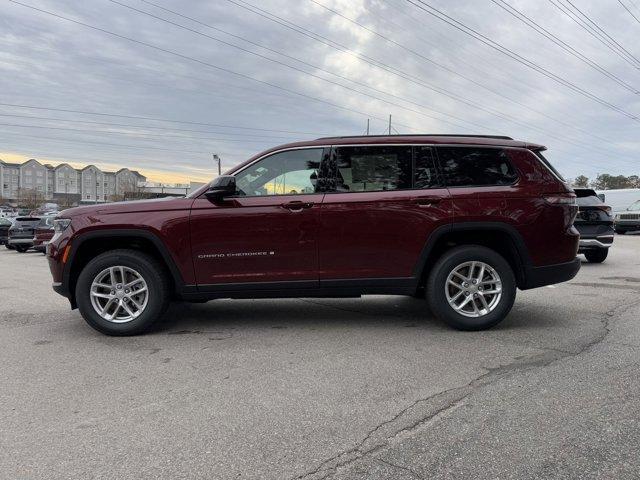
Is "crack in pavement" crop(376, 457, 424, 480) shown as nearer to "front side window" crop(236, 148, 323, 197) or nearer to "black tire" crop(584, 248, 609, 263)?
"front side window" crop(236, 148, 323, 197)

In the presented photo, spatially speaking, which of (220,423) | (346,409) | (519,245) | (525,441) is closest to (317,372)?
(346,409)

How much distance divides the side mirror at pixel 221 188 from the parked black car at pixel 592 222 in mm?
8514

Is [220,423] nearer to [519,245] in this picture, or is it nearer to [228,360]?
[228,360]

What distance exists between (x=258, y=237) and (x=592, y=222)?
8.81m

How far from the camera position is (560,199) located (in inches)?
209

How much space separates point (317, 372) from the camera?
4113mm

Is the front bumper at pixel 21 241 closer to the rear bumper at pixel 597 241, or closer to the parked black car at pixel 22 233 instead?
the parked black car at pixel 22 233

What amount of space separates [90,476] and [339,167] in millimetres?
3539

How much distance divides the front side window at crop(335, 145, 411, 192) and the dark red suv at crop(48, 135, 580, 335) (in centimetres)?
1

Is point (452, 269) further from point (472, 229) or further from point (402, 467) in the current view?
point (402, 467)

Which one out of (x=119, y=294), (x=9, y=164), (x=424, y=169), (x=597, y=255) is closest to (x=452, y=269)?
(x=424, y=169)

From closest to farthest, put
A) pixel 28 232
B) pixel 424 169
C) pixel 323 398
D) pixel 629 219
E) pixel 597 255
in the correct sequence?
1. pixel 323 398
2. pixel 424 169
3. pixel 597 255
4. pixel 28 232
5. pixel 629 219

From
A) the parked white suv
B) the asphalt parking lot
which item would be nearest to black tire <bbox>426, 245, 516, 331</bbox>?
the asphalt parking lot

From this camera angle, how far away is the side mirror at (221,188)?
5.03 m
